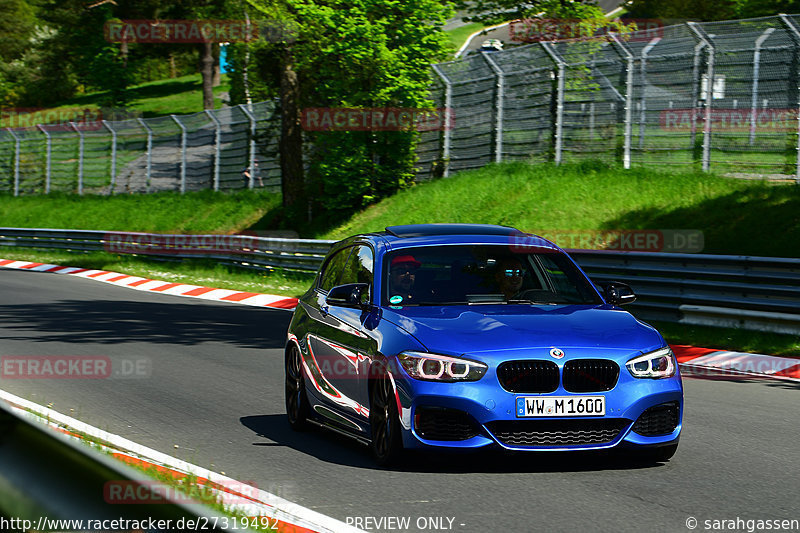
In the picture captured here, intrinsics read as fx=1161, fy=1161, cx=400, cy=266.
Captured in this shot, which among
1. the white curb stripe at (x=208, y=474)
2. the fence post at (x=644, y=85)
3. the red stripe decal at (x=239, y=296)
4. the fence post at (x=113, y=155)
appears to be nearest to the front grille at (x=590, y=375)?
the white curb stripe at (x=208, y=474)

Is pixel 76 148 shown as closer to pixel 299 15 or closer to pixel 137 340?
pixel 299 15

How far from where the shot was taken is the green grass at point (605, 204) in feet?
62.8

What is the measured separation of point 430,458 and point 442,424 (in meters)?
0.65

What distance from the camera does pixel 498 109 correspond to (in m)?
28.2

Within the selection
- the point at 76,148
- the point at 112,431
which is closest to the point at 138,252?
the point at 76,148

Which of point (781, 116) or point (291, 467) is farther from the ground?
point (781, 116)

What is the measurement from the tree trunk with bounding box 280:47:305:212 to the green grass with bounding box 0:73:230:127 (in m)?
49.1

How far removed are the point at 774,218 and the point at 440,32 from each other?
1426 cm

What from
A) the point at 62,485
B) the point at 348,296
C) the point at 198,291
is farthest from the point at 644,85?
the point at 62,485

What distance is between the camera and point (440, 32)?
102 feet

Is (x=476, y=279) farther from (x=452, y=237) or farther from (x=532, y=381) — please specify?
(x=532, y=381)

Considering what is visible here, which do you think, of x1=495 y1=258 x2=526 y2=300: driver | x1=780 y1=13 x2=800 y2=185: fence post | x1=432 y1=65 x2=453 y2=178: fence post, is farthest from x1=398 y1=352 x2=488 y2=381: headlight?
x1=432 y1=65 x2=453 y2=178: fence post

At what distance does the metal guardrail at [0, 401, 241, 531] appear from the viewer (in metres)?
2.82

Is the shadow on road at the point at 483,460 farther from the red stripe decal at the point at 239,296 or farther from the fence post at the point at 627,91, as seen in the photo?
the fence post at the point at 627,91
